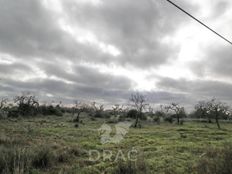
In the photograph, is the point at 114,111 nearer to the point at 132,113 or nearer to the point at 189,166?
the point at 132,113

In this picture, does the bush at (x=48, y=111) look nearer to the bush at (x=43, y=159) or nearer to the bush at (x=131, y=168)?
the bush at (x=43, y=159)

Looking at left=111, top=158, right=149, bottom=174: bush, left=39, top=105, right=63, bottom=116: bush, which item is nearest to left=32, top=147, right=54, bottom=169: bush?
left=111, top=158, right=149, bottom=174: bush

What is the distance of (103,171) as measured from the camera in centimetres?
1055

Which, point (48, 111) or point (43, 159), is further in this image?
point (48, 111)

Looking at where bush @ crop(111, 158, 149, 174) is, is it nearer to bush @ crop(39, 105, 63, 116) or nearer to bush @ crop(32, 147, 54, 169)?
bush @ crop(32, 147, 54, 169)

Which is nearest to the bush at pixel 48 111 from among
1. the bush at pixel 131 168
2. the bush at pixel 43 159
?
the bush at pixel 43 159

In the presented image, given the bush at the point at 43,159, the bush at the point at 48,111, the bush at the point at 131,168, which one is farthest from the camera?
the bush at the point at 48,111

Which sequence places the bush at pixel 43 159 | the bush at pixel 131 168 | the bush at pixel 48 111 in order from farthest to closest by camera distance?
the bush at pixel 48 111 < the bush at pixel 43 159 < the bush at pixel 131 168

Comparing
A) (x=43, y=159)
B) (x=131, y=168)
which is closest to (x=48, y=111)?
(x=43, y=159)

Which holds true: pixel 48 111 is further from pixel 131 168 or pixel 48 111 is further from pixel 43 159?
pixel 131 168

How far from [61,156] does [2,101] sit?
58.2m

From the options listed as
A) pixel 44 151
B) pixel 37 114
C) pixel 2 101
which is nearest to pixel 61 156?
pixel 44 151

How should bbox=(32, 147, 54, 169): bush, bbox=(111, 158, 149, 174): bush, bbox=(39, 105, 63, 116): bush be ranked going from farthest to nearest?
1. bbox=(39, 105, 63, 116): bush
2. bbox=(32, 147, 54, 169): bush
3. bbox=(111, 158, 149, 174): bush

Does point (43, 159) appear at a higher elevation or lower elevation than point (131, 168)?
lower
